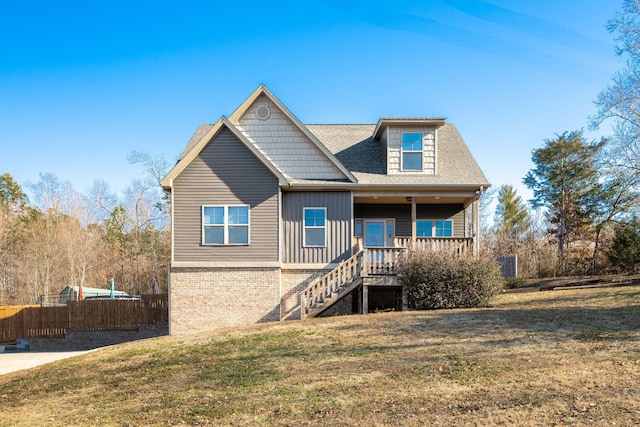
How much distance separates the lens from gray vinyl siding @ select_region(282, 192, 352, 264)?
68.4ft

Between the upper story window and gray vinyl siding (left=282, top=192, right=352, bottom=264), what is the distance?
106 inches

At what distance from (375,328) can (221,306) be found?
6.65m

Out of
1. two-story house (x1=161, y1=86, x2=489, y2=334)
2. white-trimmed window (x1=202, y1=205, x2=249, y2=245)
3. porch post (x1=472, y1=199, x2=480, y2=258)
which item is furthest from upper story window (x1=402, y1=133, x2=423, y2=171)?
white-trimmed window (x1=202, y1=205, x2=249, y2=245)

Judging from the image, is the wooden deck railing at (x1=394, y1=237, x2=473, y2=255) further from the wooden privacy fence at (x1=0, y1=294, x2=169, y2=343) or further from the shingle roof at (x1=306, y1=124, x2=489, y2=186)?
the wooden privacy fence at (x1=0, y1=294, x2=169, y2=343)

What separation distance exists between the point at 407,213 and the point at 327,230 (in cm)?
419

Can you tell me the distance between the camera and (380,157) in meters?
23.1

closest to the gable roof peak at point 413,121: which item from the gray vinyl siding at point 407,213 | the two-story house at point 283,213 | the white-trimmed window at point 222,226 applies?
Result: the two-story house at point 283,213

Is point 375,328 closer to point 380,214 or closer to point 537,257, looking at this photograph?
point 380,214

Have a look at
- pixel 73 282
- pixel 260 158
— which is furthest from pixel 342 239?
pixel 73 282

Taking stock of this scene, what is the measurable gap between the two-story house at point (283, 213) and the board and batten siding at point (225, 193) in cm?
4

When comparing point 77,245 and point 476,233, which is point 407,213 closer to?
point 476,233

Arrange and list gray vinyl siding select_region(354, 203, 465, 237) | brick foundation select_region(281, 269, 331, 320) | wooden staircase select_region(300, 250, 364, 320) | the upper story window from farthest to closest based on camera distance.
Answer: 1. gray vinyl siding select_region(354, 203, 465, 237)
2. the upper story window
3. brick foundation select_region(281, 269, 331, 320)
4. wooden staircase select_region(300, 250, 364, 320)

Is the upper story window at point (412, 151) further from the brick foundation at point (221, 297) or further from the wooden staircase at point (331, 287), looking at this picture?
the brick foundation at point (221, 297)

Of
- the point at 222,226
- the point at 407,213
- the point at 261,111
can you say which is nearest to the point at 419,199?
the point at 407,213
